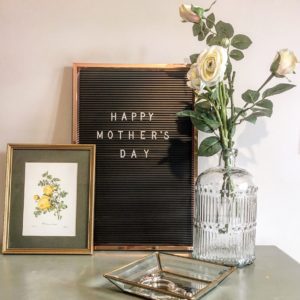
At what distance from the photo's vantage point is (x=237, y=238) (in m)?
1.07

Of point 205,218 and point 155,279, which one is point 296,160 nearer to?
point 205,218

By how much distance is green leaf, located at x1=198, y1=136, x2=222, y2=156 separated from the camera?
1.09 m

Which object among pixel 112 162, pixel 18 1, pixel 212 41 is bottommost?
pixel 112 162

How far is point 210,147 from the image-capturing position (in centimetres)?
109

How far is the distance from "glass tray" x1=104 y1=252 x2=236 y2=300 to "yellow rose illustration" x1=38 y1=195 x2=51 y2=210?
0.37 m

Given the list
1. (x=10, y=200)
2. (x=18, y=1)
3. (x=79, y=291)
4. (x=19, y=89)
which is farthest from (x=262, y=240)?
(x=18, y=1)

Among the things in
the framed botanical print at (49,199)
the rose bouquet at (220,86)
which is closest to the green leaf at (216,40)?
the rose bouquet at (220,86)

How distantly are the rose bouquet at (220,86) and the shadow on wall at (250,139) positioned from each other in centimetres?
11

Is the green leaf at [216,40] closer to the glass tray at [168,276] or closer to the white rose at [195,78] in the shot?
the white rose at [195,78]

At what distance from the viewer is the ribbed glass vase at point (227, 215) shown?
1.06 metres

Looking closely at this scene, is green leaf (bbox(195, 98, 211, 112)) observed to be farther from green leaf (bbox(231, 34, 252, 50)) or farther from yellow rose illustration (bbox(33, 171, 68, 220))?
yellow rose illustration (bbox(33, 171, 68, 220))

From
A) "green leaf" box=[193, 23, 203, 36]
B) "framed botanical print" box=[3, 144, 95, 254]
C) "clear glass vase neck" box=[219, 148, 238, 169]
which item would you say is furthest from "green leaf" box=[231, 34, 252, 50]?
"framed botanical print" box=[3, 144, 95, 254]

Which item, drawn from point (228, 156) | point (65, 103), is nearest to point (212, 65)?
point (228, 156)

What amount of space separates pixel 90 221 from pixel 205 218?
361mm
